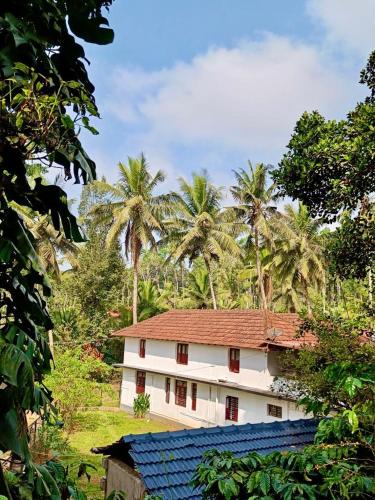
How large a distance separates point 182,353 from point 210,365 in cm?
206

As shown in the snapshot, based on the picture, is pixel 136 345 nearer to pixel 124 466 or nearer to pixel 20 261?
pixel 124 466

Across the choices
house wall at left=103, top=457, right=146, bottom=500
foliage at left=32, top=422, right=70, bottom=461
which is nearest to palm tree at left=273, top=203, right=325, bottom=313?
foliage at left=32, top=422, right=70, bottom=461

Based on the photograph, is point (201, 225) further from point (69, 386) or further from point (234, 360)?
point (69, 386)

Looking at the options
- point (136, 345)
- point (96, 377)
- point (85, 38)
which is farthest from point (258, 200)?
point (85, 38)

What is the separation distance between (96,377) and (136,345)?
14.6 feet

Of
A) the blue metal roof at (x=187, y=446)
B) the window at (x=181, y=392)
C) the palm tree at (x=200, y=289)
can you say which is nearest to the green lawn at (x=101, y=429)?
the window at (x=181, y=392)

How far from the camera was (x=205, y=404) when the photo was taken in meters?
19.3

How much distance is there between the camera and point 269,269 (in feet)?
100

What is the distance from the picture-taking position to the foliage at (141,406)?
21.7 meters

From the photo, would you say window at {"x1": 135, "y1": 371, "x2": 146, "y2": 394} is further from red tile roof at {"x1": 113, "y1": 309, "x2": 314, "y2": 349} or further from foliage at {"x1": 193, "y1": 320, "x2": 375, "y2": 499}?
foliage at {"x1": 193, "y1": 320, "x2": 375, "y2": 499}

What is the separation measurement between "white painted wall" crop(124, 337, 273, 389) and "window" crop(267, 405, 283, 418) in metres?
0.75

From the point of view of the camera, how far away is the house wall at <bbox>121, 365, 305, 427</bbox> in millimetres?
16375

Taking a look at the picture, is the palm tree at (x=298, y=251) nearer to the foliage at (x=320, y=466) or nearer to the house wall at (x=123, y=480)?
the house wall at (x=123, y=480)

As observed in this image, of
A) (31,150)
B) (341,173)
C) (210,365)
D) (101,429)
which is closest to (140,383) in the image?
(101,429)
